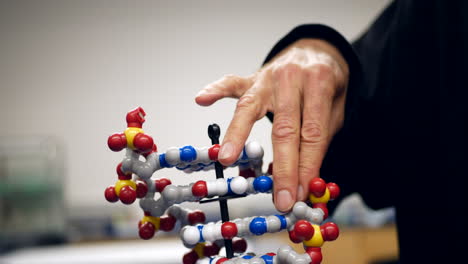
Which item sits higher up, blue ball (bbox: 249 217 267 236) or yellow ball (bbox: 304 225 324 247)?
blue ball (bbox: 249 217 267 236)

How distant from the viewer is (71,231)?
216cm

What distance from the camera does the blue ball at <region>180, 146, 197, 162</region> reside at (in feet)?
1.36

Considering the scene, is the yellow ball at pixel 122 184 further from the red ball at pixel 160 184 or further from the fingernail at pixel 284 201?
the fingernail at pixel 284 201

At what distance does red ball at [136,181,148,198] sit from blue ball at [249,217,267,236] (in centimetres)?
12

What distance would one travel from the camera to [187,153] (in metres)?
0.42

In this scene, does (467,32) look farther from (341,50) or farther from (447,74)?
(341,50)

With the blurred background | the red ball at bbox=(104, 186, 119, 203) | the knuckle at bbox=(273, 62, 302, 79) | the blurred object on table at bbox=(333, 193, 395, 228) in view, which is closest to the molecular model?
the red ball at bbox=(104, 186, 119, 203)

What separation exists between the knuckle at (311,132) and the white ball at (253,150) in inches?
2.6

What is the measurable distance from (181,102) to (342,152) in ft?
5.77

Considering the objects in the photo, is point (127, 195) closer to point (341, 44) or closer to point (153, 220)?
point (153, 220)

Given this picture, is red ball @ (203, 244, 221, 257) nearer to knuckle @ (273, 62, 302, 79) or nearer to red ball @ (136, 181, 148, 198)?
red ball @ (136, 181, 148, 198)

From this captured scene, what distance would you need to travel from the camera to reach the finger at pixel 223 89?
0.51 m

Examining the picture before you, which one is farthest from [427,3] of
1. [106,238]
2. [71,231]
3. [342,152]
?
[71,231]

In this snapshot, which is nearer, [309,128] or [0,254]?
[309,128]
